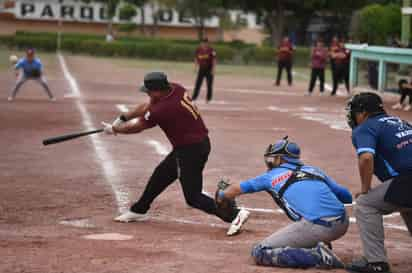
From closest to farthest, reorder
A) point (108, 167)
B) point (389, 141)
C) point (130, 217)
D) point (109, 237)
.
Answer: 1. point (389, 141)
2. point (109, 237)
3. point (130, 217)
4. point (108, 167)

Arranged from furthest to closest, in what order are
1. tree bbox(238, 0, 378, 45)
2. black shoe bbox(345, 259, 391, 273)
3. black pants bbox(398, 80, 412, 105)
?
tree bbox(238, 0, 378, 45) < black pants bbox(398, 80, 412, 105) < black shoe bbox(345, 259, 391, 273)

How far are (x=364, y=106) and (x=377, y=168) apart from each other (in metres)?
0.51

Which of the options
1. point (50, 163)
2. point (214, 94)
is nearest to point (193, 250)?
point (50, 163)

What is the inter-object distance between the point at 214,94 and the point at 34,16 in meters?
60.7

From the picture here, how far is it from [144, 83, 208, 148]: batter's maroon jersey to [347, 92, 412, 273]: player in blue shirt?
7.85 feet

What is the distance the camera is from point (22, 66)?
27891 millimetres

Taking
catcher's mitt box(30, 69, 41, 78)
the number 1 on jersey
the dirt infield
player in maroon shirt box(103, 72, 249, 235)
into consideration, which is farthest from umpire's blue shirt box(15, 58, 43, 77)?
the number 1 on jersey

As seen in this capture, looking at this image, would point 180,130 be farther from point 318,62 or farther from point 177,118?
point 318,62

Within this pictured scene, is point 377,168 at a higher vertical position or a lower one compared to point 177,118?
lower

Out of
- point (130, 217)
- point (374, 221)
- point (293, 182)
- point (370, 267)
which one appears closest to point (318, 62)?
point (130, 217)

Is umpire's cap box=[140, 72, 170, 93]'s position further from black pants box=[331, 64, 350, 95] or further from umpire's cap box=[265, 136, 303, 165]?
black pants box=[331, 64, 350, 95]

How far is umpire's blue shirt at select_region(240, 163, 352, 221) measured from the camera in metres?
8.11

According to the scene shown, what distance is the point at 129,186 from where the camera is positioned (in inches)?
512

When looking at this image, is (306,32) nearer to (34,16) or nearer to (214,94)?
(34,16)
